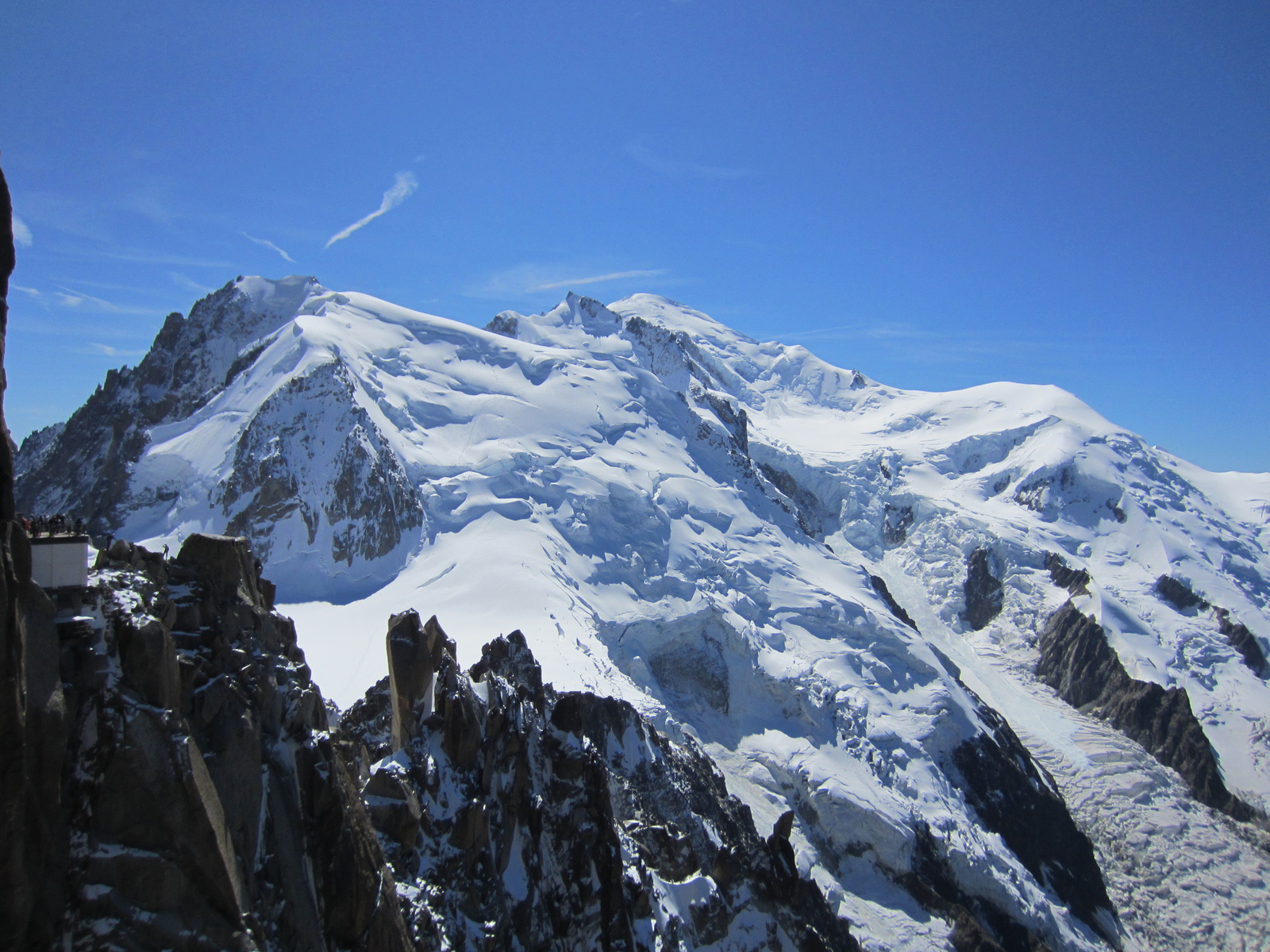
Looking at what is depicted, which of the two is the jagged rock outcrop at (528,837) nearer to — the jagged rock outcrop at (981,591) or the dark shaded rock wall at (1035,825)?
the dark shaded rock wall at (1035,825)

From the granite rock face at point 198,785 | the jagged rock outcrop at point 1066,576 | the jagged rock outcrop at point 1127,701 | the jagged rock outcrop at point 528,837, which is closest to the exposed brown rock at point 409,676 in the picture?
the jagged rock outcrop at point 528,837

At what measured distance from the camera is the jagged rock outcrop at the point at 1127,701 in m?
86.4

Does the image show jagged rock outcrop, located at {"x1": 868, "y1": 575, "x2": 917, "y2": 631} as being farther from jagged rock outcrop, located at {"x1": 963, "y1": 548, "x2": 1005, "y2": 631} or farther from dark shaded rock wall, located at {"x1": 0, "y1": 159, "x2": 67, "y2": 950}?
dark shaded rock wall, located at {"x1": 0, "y1": 159, "x2": 67, "y2": 950}

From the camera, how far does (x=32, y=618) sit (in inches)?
451

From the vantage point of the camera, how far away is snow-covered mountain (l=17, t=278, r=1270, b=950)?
61219mm

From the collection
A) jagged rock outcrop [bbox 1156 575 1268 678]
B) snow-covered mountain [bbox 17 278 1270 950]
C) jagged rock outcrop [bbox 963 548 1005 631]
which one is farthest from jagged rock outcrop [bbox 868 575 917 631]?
jagged rock outcrop [bbox 1156 575 1268 678]

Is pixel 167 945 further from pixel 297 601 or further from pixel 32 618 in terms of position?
pixel 297 601

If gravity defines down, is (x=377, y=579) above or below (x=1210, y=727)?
above

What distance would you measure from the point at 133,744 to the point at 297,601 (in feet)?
198

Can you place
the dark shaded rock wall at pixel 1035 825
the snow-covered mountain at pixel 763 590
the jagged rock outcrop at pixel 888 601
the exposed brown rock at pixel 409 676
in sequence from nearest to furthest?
the exposed brown rock at pixel 409 676, the snow-covered mountain at pixel 763 590, the dark shaded rock wall at pixel 1035 825, the jagged rock outcrop at pixel 888 601

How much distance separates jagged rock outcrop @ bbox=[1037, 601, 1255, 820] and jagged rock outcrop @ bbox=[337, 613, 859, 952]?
72.3 metres

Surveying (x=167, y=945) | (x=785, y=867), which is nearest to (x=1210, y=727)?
(x=785, y=867)

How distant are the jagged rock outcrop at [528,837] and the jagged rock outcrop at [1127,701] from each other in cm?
7235

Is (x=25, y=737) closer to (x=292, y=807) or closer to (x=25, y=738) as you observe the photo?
(x=25, y=738)
